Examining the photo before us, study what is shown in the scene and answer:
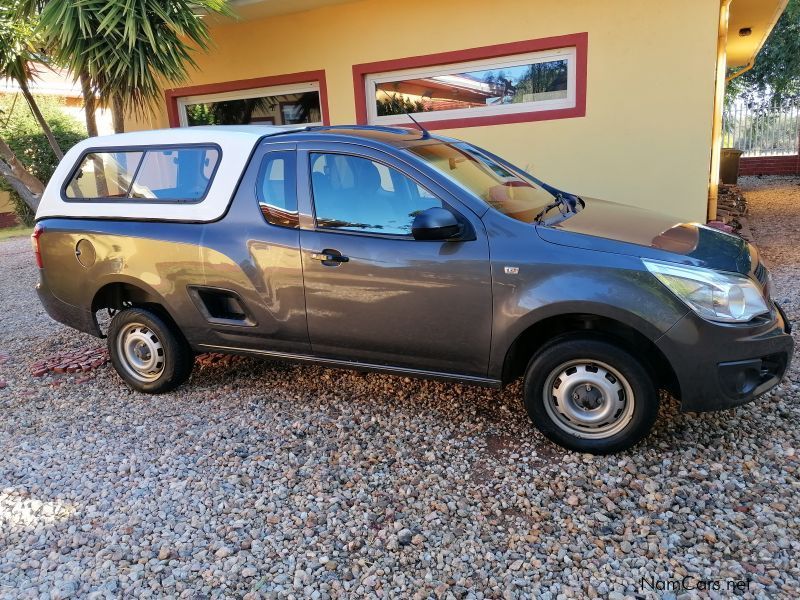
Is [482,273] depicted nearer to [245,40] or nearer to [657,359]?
[657,359]

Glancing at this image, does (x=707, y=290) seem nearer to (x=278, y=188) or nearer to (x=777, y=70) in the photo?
(x=278, y=188)

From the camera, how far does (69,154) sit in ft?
14.7

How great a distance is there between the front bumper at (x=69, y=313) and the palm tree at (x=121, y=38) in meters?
2.70

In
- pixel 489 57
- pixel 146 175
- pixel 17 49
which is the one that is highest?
pixel 17 49

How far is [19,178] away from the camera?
24.4 ft

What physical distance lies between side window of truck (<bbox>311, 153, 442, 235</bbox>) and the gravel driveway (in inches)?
49.5

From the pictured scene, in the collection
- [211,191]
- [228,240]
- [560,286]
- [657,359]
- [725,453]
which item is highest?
[211,191]

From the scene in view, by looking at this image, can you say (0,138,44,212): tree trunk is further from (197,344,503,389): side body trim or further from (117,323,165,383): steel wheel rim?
(197,344,503,389): side body trim

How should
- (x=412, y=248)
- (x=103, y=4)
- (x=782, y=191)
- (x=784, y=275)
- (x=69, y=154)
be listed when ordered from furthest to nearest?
(x=782, y=191) < (x=784, y=275) < (x=103, y=4) < (x=69, y=154) < (x=412, y=248)

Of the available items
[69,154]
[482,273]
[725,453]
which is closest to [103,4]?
[69,154]

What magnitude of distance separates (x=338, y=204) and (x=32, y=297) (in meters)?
6.42

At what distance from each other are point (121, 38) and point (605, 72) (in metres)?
5.05

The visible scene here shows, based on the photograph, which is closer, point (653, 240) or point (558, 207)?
point (653, 240)

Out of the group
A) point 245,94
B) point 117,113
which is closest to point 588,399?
point 117,113
